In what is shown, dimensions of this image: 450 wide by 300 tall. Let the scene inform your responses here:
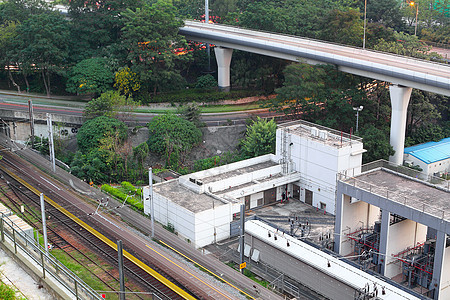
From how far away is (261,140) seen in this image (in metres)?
72.2

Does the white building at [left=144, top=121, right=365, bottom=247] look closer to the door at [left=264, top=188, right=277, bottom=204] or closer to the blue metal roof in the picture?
the door at [left=264, top=188, right=277, bottom=204]

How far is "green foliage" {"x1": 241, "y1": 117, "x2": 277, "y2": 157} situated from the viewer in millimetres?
72250

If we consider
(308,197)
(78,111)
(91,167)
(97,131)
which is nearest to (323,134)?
(308,197)

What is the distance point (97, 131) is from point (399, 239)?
4535 centimetres

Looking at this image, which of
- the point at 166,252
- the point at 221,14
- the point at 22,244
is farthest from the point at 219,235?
the point at 221,14

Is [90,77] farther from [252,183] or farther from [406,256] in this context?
[406,256]

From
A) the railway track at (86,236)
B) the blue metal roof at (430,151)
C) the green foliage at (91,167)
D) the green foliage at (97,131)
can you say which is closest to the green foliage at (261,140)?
the green foliage at (97,131)

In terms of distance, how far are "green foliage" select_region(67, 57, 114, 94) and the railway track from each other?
65.5 feet

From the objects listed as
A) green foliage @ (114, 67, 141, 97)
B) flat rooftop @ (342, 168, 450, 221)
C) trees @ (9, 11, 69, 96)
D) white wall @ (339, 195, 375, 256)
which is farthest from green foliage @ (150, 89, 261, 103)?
white wall @ (339, 195, 375, 256)

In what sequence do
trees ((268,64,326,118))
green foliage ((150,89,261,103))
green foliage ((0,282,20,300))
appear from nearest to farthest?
green foliage ((0,282,20,300))
trees ((268,64,326,118))
green foliage ((150,89,261,103))

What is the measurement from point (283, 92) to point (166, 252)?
3411 cm

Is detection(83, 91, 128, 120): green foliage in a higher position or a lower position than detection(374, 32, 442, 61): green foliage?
lower

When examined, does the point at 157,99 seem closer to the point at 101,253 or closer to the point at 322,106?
the point at 322,106

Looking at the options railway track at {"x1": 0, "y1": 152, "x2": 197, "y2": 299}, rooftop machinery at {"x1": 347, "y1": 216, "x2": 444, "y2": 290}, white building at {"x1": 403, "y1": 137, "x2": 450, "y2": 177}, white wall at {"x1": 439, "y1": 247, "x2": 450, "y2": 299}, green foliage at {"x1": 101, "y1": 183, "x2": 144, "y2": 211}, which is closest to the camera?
white wall at {"x1": 439, "y1": 247, "x2": 450, "y2": 299}
